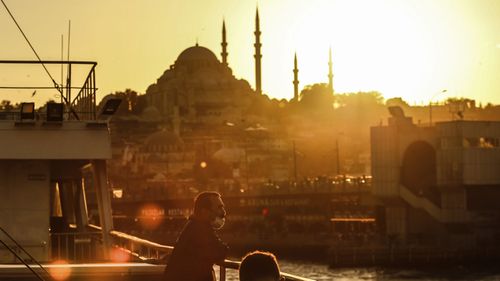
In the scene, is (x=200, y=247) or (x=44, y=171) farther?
(x=44, y=171)

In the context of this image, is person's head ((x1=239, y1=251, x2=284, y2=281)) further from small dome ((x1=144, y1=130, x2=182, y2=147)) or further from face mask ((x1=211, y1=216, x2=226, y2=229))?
small dome ((x1=144, y1=130, x2=182, y2=147))

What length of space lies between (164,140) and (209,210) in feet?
573

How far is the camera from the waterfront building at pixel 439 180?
74688 mm

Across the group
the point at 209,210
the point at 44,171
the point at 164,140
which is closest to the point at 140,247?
the point at 44,171

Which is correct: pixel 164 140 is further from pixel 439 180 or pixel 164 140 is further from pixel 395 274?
pixel 395 274

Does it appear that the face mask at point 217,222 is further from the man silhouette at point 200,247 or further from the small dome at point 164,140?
the small dome at point 164,140

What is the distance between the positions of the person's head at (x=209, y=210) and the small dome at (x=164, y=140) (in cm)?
17325

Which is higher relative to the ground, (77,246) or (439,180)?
(439,180)

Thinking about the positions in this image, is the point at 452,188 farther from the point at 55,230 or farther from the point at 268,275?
the point at 268,275

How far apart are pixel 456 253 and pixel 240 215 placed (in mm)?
40029

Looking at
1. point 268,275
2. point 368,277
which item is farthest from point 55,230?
point 368,277

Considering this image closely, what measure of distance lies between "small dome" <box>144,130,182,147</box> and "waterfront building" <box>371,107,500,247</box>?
103 m

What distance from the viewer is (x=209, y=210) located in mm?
9445

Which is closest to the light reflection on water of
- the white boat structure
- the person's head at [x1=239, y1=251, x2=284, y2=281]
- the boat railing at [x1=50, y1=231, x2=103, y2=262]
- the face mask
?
the boat railing at [x1=50, y1=231, x2=103, y2=262]
